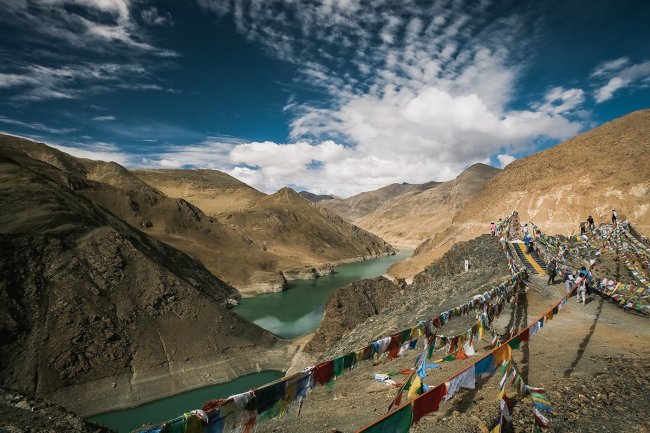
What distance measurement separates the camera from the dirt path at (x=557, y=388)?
8.02m

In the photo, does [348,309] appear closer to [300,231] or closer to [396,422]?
[396,422]

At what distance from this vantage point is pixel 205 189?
532 ft

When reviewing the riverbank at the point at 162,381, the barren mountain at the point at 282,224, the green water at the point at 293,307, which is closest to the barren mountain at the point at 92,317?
the riverbank at the point at 162,381

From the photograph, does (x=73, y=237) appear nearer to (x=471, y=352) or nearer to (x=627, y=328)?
(x=471, y=352)

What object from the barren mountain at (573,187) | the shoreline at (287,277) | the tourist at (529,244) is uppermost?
the barren mountain at (573,187)

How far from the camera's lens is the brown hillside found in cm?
14338

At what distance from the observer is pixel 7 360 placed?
24.1 metres

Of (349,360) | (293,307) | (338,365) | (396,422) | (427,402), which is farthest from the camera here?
(293,307)

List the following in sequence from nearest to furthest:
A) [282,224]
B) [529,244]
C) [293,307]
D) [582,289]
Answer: [582,289], [529,244], [293,307], [282,224]

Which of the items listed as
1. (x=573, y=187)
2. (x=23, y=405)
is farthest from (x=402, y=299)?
(x=573, y=187)

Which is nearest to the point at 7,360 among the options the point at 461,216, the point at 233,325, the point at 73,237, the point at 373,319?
the point at 73,237

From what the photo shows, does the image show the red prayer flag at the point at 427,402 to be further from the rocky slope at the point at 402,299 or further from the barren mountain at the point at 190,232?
the barren mountain at the point at 190,232

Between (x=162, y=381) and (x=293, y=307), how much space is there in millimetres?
30874

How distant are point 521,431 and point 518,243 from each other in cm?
3128
